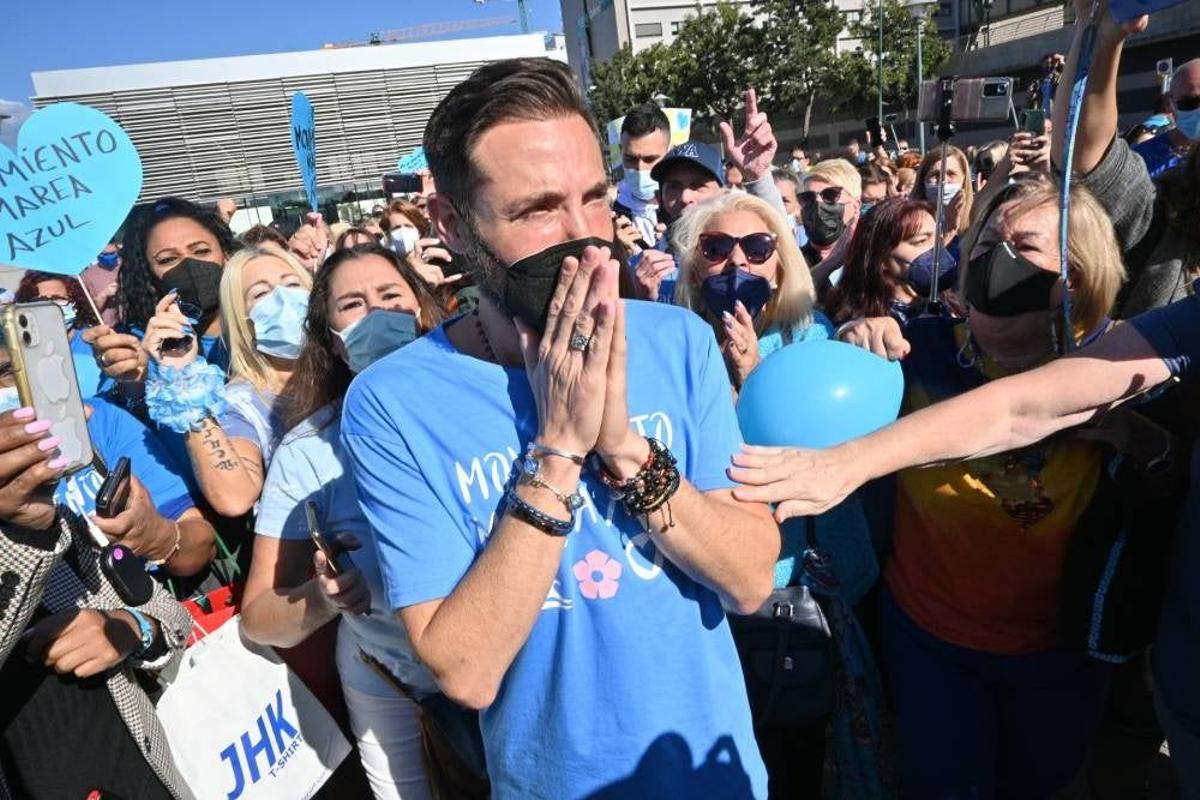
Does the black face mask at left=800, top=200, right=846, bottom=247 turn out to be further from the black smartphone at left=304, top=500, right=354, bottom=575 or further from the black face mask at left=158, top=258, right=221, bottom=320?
the black smartphone at left=304, top=500, right=354, bottom=575

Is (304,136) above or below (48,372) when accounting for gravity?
above

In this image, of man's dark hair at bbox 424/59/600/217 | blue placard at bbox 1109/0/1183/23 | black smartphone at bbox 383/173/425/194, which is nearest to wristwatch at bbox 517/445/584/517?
man's dark hair at bbox 424/59/600/217

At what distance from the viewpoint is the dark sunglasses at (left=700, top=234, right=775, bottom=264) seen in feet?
8.32

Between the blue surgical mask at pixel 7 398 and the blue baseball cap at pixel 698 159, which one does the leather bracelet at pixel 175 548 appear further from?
the blue baseball cap at pixel 698 159

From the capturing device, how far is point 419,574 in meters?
1.21

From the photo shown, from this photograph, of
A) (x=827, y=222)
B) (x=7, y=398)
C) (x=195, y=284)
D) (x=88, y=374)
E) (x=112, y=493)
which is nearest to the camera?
(x=112, y=493)

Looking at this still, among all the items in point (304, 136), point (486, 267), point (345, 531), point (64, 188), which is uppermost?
point (304, 136)

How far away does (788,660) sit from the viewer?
1.99 m

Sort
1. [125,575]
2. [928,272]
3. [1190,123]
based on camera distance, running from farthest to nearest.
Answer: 1. [1190,123]
2. [928,272]
3. [125,575]

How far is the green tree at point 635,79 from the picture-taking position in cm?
3512

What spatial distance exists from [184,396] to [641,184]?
3356 millimetres

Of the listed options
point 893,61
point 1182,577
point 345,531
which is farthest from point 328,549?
point 893,61

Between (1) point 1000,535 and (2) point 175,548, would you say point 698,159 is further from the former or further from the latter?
(2) point 175,548

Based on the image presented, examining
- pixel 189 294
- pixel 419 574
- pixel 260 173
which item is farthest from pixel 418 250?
pixel 260 173
